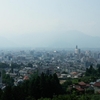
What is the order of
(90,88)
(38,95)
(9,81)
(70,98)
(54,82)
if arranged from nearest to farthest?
(70,98)
(38,95)
(54,82)
(90,88)
(9,81)

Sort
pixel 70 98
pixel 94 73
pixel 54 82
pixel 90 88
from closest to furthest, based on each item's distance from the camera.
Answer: pixel 70 98
pixel 54 82
pixel 90 88
pixel 94 73

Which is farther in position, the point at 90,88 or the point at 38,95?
the point at 90,88

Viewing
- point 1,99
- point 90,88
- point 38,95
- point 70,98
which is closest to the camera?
point 70,98

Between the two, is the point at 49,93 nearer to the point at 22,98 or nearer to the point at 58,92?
the point at 58,92

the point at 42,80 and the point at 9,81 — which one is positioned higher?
the point at 42,80

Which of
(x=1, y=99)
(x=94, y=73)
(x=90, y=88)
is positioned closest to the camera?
(x=1, y=99)

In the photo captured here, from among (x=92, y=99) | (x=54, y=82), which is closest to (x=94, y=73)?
(x=54, y=82)

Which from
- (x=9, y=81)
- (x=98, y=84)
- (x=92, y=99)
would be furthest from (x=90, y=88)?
(x=9, y=81)

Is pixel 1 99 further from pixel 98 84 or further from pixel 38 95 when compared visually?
pixel 98 84

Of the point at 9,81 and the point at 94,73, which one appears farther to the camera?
the point at 94,73
